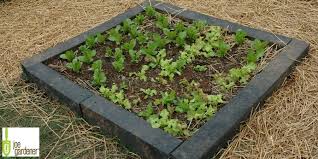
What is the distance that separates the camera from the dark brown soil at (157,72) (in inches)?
107

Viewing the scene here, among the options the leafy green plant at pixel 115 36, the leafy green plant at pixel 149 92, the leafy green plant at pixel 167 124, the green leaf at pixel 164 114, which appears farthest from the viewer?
the leafy green plant at pixel 115 36

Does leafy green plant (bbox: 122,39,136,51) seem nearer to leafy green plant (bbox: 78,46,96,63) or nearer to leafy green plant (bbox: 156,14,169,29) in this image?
leafy green plant (bbox: 78,46,96,63)

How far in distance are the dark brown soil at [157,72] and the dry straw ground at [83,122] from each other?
10.1 inches

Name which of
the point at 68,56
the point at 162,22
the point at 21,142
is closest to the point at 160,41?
the point at 162,22

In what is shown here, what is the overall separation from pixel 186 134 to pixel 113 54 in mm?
1093

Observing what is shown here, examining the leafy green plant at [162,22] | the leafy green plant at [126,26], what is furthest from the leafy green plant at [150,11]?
the leafy green plant at [126,26]

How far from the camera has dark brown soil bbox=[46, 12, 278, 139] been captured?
8.92 ft

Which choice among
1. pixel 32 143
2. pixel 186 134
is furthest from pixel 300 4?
pixel 32 143

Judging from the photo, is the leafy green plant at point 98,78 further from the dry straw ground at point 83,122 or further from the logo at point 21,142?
the logo at point 21,142

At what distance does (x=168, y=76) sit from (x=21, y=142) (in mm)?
1114

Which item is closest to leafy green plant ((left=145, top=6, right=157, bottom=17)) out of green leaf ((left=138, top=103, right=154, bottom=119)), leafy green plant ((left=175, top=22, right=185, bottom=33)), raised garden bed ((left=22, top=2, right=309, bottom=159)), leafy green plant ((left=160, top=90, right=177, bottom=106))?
raised garden bed ((left=22, top=2, right=309, bottom=159))

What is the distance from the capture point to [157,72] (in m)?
2.91

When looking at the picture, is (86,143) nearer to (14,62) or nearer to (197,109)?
(197,109)

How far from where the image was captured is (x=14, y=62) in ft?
11.0
